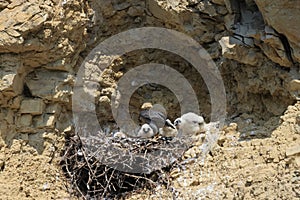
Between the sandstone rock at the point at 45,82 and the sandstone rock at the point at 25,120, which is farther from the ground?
the sandstone rock at the point at 45,82

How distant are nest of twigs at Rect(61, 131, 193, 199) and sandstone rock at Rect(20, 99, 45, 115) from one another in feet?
1.28

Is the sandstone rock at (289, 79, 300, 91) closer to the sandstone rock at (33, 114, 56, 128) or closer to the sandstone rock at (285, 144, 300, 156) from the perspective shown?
the sandstone rock at (285, 144, 300, 156)

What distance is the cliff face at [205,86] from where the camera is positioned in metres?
3.93

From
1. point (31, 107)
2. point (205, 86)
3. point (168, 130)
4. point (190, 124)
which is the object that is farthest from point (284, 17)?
point (31, 107)

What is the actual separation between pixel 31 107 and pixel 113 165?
2.55 feet

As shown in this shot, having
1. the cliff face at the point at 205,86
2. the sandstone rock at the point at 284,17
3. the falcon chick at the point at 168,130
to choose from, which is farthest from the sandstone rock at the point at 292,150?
the falcon chick at the point at 168,130

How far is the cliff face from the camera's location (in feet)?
12.9

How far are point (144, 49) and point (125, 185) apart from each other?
123 cm

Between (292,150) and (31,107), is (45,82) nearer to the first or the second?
(31,107)

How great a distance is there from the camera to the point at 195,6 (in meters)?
4.50

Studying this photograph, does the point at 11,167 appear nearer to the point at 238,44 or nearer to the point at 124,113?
the point at 124,113

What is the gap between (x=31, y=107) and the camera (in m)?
4.37

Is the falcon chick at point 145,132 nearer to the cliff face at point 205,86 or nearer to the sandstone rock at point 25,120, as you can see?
the cliff face at point 205,86

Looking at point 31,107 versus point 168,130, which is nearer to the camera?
point 31,107
